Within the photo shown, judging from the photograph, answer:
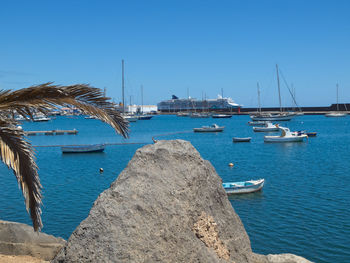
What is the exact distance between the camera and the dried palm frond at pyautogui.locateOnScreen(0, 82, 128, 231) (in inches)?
191

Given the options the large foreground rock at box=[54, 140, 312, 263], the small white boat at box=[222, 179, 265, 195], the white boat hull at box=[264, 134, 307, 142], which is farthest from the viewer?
the white boat hull at box=[264, 134, 307, 142]

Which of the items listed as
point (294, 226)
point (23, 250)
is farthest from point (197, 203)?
point (294, 226)

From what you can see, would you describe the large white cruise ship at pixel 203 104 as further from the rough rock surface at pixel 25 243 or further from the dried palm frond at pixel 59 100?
the dried palm frond at pixel 59 100

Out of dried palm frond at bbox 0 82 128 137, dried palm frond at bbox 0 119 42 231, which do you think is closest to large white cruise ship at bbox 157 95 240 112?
dried palm frond at bbox 0 82 128 137

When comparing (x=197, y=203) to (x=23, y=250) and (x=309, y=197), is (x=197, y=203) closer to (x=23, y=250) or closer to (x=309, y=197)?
(x=23, y=250)

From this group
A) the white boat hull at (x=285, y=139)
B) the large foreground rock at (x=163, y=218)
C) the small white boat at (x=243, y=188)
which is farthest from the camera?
the white boat hull at (x=285, y=139)

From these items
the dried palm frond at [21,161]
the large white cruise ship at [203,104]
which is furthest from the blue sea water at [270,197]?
the large white cruise ship at [203,104]

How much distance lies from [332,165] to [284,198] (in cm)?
1221

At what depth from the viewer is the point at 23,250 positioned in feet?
23.6

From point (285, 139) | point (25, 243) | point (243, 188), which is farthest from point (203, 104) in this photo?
point (25, 243)

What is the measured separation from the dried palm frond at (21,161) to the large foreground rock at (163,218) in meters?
1.29

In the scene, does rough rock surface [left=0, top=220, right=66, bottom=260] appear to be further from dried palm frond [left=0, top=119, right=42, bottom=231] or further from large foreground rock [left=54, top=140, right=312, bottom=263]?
large foreground rock [left=54, top=140, right=312, bottom=263]

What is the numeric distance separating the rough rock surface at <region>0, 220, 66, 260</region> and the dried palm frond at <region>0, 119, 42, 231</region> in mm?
2068

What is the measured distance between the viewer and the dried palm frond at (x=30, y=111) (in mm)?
4855
